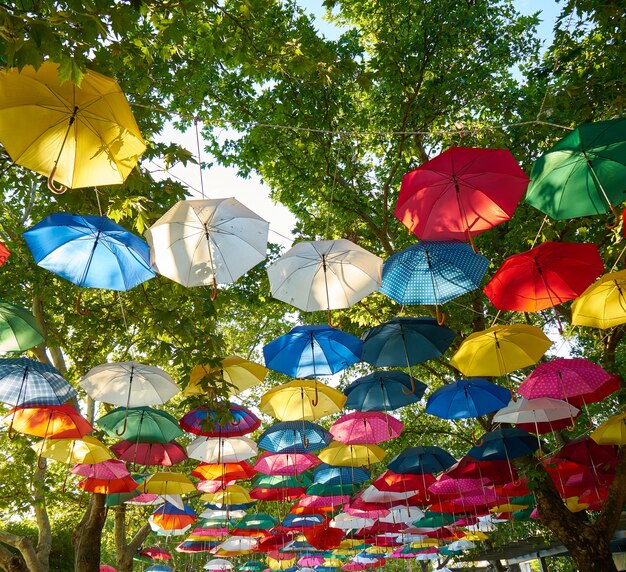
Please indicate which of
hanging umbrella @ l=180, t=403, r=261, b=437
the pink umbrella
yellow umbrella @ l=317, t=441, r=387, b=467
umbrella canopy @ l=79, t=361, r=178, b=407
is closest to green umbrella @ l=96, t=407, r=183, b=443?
hanging umbrella @ l=180, t=403, r=261, b=437

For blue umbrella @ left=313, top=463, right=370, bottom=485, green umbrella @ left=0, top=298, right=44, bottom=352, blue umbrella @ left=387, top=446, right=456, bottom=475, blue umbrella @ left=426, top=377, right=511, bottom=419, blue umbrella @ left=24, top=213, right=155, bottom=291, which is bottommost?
blue umbrella @ left=387, top=446, right=456, bottom=475

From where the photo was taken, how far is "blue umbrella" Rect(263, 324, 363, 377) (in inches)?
264

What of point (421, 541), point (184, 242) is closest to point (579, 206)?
point (184, 242)

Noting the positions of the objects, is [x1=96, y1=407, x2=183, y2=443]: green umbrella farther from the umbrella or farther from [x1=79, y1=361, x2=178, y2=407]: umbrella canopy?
the umbrella

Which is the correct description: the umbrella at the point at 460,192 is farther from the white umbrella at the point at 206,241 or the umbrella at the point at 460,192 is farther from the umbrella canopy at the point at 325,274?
the white umbrella at the point at 206,241

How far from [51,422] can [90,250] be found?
2.77m

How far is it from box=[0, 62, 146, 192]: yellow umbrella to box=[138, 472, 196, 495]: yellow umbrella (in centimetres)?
663

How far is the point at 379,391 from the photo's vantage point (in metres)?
7.54

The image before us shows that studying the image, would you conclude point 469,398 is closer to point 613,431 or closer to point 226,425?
point 613,431

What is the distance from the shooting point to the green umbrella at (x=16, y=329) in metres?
5.33

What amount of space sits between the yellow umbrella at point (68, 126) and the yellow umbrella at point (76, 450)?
4610mm

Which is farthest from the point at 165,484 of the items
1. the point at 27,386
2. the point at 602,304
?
the point at 602,304

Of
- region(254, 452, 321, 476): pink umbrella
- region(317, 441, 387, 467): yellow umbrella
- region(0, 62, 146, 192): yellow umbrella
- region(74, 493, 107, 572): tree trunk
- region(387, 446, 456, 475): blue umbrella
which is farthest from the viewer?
region(254, 452, 321, 476): pink umbrella

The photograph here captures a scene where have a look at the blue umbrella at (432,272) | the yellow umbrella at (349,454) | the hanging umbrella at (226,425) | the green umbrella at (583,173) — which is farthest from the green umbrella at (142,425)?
the green umbrella at (583,173)
